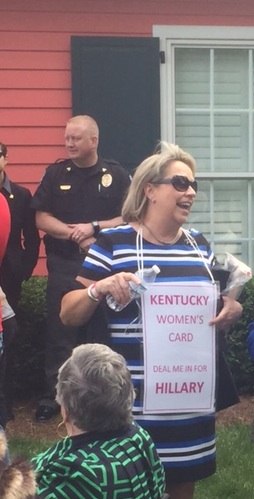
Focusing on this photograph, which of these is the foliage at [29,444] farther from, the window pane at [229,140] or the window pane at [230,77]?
the window pane at [230,77]

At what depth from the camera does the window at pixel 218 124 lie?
8164 millimetres

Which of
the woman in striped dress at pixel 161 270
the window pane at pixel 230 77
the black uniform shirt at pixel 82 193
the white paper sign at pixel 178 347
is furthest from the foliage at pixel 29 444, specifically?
the window pane at pixel 230 77

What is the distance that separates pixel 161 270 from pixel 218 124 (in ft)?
15.4

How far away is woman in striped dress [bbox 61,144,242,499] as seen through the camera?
3.77 m

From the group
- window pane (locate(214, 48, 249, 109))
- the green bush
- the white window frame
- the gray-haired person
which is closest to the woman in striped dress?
the gray-haired person

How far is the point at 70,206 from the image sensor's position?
6559 millimetres

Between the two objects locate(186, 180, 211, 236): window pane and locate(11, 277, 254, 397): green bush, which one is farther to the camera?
locate(186, 180, 211, 236): window pane

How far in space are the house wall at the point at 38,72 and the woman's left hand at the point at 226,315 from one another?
13.4 feet

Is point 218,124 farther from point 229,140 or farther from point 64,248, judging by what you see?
point 64,248

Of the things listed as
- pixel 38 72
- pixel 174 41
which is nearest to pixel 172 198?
pixel 38 72

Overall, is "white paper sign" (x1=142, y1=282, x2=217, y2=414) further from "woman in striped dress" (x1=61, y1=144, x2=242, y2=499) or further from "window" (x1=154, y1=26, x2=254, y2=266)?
"window" (x1=154, y1=26, x2=254, y2=266)

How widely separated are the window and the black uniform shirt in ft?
5.41

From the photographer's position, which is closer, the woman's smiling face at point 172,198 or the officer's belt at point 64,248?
the woman's smiling face at point 172,198

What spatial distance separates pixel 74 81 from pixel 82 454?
5204mm
